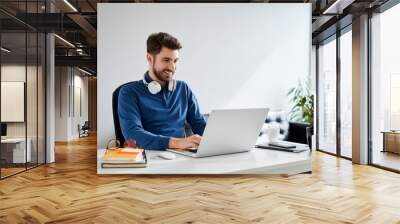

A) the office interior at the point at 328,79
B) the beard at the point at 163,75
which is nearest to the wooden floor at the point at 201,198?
the office interior at the point at 328,79

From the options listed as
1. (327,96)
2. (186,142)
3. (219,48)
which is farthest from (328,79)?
(186,142)

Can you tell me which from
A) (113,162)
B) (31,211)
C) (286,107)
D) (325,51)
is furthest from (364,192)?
(325,51)

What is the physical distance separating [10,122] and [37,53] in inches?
54.8

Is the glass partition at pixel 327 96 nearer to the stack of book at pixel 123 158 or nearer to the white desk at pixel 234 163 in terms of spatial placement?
the white desk at pixel 234 163

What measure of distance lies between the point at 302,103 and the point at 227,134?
6.22 ft

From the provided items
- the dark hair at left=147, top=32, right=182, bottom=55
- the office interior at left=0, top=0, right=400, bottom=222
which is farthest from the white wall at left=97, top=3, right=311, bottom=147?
the office interior at left=0, top=0, right=400, bottom=222

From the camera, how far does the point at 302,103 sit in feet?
16.4

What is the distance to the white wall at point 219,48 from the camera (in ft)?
16.1

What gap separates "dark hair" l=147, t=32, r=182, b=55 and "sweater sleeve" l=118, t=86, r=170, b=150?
1.91 feet

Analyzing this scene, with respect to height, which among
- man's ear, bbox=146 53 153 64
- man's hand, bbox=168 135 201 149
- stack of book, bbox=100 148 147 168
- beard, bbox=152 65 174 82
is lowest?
stack of book, bbox=100 148 147 168

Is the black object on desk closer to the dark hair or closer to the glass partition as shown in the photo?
the dark hair

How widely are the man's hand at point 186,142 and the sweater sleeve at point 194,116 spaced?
479mm

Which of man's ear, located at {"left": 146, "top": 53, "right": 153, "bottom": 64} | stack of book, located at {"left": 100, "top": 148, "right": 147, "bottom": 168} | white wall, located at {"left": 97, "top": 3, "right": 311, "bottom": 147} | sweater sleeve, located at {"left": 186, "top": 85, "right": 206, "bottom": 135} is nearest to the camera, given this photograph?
sweater sleeve, located at {"left": 186, "top": 85, "right": 206, "bottom": 135}

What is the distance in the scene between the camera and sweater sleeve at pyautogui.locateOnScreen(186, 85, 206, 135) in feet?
13.9
